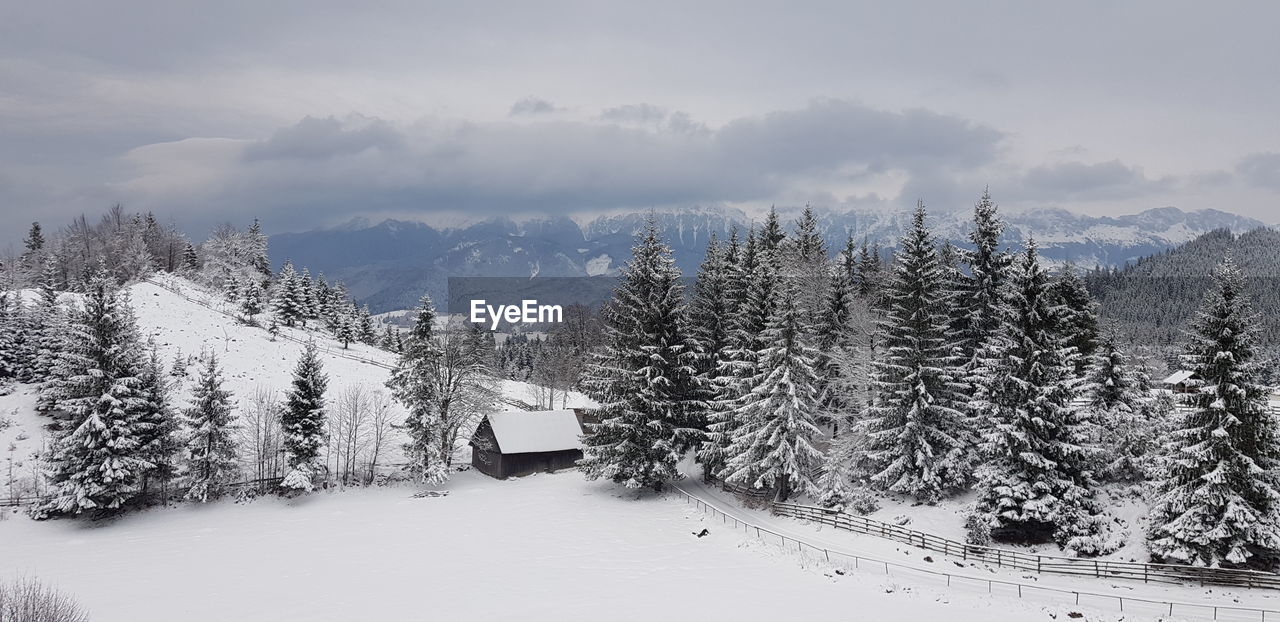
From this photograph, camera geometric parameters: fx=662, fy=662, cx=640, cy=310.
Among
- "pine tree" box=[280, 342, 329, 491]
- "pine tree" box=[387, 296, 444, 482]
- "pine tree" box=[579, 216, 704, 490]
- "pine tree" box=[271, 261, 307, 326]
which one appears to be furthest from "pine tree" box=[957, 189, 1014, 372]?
"pine tree" box=[271, 261, 307, 326]

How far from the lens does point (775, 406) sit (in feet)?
120

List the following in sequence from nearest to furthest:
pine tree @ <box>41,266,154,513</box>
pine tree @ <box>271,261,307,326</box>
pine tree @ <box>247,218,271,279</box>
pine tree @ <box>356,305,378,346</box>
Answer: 1. pine tree @ <box>41,266,154,513</box>
2. pine tree @ <box>271,261,307,326</box>
3. pine tree @ <box>356,305,378,346</box>
4. pine tree @ <box>247,218,271,279</box>

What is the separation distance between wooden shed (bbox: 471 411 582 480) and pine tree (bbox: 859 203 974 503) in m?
22.8

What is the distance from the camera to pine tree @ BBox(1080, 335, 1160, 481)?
30094mm

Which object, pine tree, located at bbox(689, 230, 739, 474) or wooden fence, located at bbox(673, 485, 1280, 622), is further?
pine tree, located at bbox(689, 230, 739, 474)

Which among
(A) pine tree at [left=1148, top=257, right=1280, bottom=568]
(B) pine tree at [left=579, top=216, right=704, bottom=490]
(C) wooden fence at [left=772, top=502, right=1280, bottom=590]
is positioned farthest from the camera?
(B) pine tree at [left=579, top=216, right=704, bottom=490]

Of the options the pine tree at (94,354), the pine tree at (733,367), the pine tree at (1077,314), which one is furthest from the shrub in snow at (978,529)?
the pine tree at (94,354)

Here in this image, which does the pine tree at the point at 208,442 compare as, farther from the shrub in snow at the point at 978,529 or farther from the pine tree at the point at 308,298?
the pine tree at the point at 308,298

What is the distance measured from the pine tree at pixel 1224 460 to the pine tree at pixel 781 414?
15.0 meters

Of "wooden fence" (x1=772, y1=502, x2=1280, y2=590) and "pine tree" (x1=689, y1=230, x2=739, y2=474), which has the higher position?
"pine tree" (x1=689, y1=230, x2=739, y2=474)

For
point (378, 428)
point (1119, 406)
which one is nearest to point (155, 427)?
point (378, 428)

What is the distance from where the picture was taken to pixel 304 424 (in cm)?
4312

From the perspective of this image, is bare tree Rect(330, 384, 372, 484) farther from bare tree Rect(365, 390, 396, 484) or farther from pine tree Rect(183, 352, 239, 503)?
pine tree Rect(183, 352, 239, 503)

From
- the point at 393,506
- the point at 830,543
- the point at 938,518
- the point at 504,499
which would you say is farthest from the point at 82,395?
the point at 938,518
